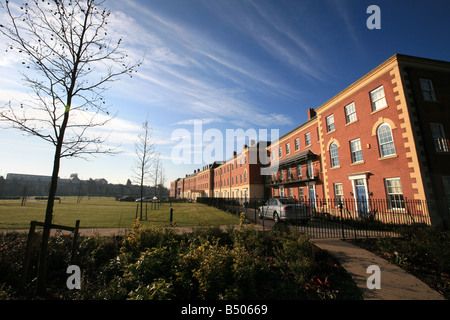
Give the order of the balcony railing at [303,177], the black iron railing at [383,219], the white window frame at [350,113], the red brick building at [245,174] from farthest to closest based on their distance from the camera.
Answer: the red brick building at [245,174] → the balcony railing at [303,177] → the white window frame at [350,113] → the black iron railing at [383,219]

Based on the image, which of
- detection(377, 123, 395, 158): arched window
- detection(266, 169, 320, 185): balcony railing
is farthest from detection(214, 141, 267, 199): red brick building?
detection(377, 123, 395, 158): arched window

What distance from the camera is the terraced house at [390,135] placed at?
39.8 ft

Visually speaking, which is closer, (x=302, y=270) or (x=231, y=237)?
(x=302, y=270)

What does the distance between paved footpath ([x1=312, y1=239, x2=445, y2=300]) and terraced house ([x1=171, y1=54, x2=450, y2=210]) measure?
8.27m

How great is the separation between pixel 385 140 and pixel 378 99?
3.16m

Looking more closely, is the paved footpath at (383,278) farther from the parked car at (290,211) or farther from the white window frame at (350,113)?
the white window frame at (350,113)

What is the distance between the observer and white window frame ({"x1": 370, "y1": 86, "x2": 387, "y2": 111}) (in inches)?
554

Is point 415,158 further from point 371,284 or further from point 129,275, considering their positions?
point 129,275

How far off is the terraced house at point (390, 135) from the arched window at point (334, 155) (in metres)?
0.09

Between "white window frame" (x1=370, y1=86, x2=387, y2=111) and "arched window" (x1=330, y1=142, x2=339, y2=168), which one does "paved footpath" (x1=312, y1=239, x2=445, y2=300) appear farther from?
"arched window" (x1=330, y1=142, x2=339, y2=168)

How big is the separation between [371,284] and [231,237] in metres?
4.62

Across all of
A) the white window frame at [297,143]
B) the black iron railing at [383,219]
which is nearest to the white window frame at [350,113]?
the black iron railing at [383,219]

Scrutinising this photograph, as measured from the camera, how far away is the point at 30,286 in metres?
4.96
